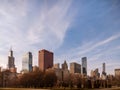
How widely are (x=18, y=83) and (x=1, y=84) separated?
7.96 m

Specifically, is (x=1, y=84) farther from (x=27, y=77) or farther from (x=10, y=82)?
(x=27, y=77)

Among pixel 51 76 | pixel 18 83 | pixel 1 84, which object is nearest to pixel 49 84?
pixel 51 76

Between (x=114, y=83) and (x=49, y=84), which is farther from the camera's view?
(x=114, y=83)

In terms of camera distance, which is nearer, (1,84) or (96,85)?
(96,85)

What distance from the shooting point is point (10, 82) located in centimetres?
10244

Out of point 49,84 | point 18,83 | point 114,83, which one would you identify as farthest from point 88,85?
point 114,83

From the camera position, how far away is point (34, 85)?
81750 mm

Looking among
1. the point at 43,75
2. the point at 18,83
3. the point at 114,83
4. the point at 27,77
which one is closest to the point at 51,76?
the point at 43,75

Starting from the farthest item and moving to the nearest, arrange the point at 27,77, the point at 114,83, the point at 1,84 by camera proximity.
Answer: the point at 114,83 < the point at 1,84 < the point at 27,77

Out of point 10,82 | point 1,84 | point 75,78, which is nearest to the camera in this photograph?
point 1,84

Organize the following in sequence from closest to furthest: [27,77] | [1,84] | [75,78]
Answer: [27,77] → [1,84] → [75,78]

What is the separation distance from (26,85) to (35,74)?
203 inches

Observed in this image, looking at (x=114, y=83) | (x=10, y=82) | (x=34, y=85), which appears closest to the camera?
(x=34, y=85)

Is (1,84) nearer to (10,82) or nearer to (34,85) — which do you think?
(10,82)
